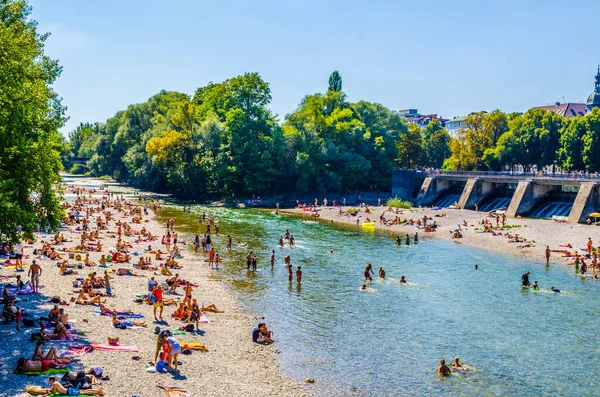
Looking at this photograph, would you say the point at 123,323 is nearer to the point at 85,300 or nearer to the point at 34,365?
the point at 85,300

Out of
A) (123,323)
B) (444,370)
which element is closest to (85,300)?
(123,323)

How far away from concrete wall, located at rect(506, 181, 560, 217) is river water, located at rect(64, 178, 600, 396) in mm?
19385

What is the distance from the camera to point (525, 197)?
64.9m

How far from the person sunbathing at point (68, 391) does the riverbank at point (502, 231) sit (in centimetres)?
3555

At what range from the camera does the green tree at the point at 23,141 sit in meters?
20.5

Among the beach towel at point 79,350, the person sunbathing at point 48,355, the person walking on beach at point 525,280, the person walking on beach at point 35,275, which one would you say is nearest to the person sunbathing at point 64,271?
the person walking on beach at point 35,275

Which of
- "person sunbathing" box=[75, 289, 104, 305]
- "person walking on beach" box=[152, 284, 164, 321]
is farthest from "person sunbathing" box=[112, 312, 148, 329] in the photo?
"person sunbathing" box=[75, 289, 104, 305]

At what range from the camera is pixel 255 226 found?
199ft

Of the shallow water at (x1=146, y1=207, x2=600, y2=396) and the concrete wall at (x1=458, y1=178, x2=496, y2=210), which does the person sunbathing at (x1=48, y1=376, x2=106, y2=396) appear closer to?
the shallow water at (x1=146, y1=207, x2=600, y2=396)

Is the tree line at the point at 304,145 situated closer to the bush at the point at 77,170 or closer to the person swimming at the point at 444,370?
the person swimming at the point at 444,370

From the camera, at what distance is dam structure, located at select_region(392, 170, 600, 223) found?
5847 centimetres

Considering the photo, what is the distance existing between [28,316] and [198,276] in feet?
45.9

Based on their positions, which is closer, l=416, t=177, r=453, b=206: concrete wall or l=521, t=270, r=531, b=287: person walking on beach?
l=521, t=270, r=531, b=287: person walking on beach

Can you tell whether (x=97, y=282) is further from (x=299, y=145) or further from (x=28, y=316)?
(x=299, y=145)
